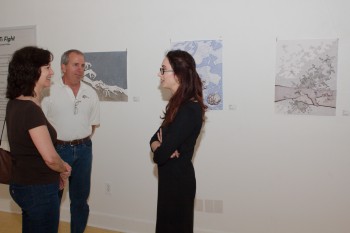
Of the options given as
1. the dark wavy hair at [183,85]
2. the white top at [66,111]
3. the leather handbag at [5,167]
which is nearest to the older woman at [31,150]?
the leather handbag at [5,167]

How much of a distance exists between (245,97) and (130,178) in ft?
4.65

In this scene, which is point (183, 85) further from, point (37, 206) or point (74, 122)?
point (74, 122)

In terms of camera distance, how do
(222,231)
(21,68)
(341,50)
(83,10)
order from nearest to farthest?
(21,68), (341,50), (222,231), (83,10)

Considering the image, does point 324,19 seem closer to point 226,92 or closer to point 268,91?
point 268,91

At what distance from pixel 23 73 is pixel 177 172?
1062 mm

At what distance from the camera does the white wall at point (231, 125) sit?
2.61m

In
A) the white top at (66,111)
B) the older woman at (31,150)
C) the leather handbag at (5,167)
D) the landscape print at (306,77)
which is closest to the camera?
the older woman at (31,150)

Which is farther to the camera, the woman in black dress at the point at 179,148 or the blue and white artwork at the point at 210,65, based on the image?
the blue and white artwork at the point at 210,65

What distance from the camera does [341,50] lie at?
2498mm

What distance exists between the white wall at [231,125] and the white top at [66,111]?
43 centimetres

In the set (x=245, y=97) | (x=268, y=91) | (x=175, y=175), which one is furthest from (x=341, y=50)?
(x=175, y=175)

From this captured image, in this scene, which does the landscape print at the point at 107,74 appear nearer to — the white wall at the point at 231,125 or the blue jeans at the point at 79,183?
the white wall at the point at 231,125

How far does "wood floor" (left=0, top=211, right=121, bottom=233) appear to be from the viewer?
10.7ft

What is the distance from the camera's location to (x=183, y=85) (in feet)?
6.26
